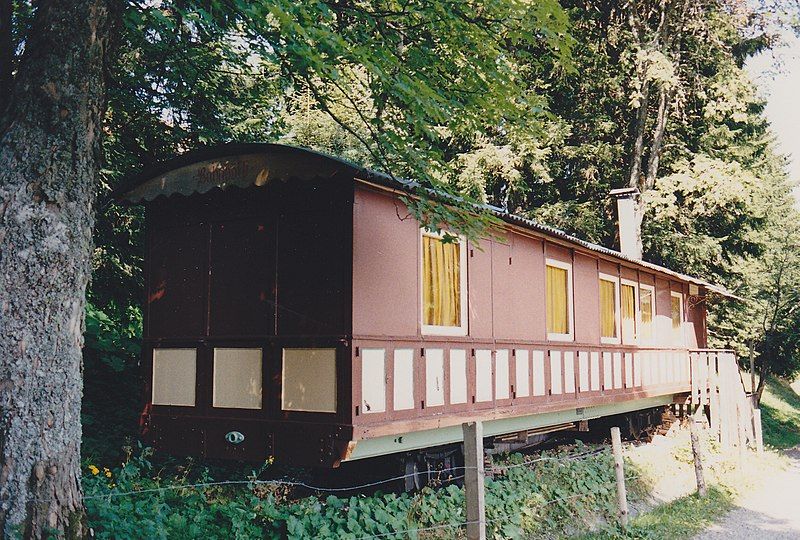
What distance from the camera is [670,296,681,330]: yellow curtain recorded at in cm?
1795

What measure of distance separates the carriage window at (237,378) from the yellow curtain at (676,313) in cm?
1275

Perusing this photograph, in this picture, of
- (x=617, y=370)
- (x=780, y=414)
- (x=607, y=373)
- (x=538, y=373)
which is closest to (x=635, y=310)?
(x=617, y=370)

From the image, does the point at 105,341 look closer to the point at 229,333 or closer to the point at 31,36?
the point at 229,333

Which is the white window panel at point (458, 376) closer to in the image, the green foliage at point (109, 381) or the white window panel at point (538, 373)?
the white window panel at point (538, 373)

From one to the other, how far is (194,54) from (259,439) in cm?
620

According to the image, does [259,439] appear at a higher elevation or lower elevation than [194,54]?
lower

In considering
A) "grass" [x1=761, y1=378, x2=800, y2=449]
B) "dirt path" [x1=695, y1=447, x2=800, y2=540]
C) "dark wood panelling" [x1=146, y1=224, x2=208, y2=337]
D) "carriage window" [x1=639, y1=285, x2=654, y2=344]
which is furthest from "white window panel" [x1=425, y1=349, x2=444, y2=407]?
"grass" [x1=761, y1=378, x2=800, y2=449]

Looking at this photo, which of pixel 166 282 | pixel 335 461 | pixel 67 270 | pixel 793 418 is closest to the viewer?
pixel 67 270

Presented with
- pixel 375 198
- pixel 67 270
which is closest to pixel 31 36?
pixel 67 270

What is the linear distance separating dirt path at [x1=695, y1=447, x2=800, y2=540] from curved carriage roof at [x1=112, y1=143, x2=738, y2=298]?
5.16 meters

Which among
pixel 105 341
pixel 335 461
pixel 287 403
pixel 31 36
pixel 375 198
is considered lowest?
pixel 335 461

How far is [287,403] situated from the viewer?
293 inches

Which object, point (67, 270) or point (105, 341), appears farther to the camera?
point (105, 341)

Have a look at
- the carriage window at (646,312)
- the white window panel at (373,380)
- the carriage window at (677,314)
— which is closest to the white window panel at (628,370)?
the carriage window at (646,312)
